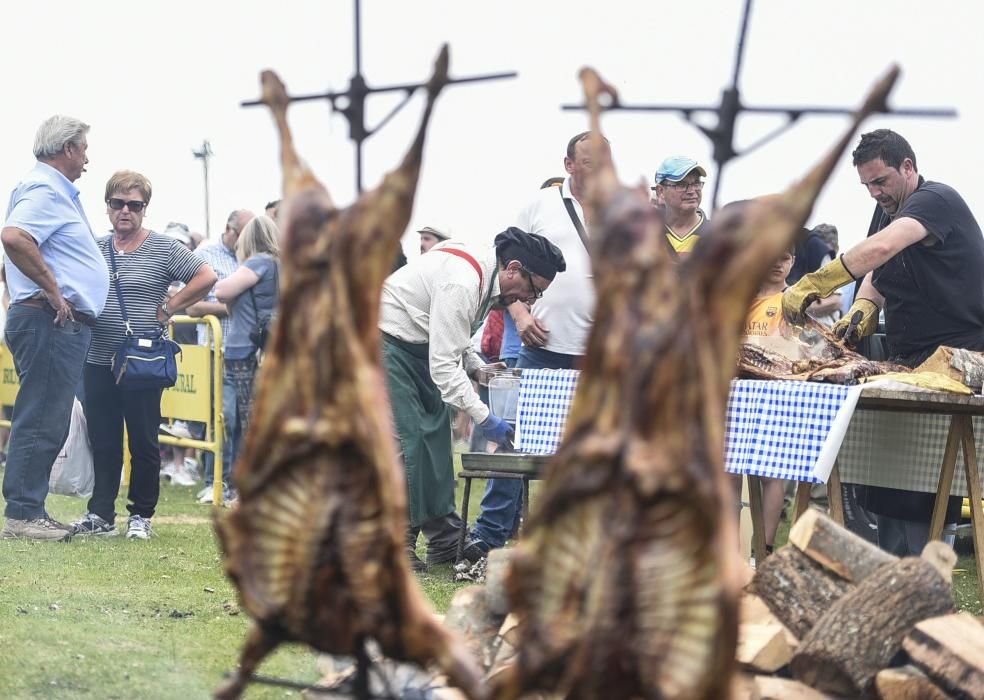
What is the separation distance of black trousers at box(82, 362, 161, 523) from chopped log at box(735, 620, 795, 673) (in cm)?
449

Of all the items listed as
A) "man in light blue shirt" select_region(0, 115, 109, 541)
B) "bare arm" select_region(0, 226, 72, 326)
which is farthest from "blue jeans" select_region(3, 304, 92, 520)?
"bare arm" select_region(0, 226, 72, 326)

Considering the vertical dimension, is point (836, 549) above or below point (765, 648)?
above

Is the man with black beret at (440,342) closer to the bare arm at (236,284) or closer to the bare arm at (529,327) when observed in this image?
the bare arm at (529,327)

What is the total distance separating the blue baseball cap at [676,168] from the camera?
715 centimetres

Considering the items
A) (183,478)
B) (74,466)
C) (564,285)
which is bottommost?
(183,478)

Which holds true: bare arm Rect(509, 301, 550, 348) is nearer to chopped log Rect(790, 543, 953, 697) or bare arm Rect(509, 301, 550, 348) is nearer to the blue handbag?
the blue handbag

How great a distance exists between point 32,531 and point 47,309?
133 cm

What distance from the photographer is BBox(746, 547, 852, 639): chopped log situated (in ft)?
15.9

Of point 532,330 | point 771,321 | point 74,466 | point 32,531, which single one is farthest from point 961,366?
point 74,466

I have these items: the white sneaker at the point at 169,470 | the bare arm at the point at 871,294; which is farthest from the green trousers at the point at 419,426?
the white sneaker at the point at 169,470

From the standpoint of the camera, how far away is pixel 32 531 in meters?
7.64

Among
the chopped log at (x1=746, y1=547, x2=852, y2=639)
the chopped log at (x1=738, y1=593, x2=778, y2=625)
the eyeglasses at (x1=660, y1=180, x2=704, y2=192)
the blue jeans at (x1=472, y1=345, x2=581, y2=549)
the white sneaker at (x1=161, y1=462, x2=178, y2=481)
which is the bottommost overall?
the white sneaker at (x1=161, y1=462, x2=178, y2=481)

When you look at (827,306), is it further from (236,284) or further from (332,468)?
(332,468)

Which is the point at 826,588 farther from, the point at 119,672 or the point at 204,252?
the point at 204,252
